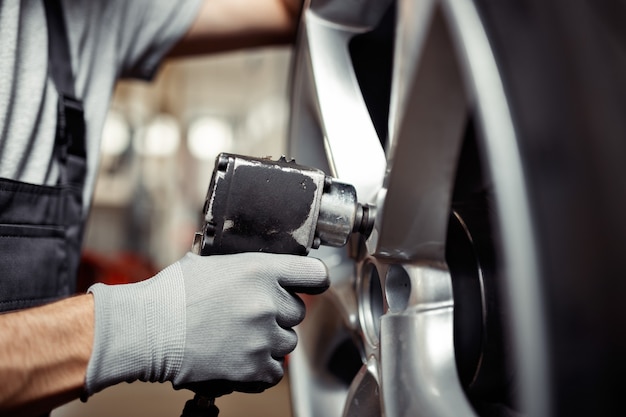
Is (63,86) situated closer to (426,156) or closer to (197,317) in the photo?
(197,317)

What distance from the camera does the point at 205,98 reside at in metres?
4.50

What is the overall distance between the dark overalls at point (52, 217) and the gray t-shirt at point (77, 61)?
21 mm

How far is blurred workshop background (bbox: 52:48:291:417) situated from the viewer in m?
4.18

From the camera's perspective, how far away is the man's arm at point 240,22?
101cm

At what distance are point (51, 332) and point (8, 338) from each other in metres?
0.04

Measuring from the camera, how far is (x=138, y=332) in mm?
524

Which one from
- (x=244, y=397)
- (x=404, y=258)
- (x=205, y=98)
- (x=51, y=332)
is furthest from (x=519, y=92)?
(x=205, y=98)

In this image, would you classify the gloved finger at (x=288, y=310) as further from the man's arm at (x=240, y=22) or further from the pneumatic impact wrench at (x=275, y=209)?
the man's arm at (x=240, y=22)

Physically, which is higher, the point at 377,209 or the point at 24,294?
the point at 377,209

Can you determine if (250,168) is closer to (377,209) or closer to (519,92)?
(377,209)

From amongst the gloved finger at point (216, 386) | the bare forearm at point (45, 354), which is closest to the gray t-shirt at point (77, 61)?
the bare forearm at point (45, 354)

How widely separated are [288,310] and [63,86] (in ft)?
1.62

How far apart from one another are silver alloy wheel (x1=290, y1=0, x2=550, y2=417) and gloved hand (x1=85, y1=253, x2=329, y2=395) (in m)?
0.10

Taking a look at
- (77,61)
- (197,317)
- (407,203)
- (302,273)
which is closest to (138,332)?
(197,317)
